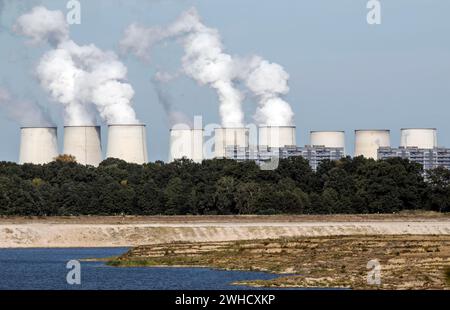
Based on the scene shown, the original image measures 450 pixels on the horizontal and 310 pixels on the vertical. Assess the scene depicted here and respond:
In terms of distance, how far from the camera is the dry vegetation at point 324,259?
2315 inches

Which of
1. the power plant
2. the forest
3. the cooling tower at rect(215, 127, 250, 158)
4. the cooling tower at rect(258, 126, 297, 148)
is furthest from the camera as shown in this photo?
Result: the cooling tower at rect(258, 126, 297, 148)

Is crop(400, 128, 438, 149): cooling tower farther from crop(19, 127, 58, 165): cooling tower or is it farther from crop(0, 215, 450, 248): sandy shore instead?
crop(0, 215, 450, 248): sandy shore

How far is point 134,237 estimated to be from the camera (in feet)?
342

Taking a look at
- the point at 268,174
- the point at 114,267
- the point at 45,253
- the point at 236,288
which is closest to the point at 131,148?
the point at 268,174

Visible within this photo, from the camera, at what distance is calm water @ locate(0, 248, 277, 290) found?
59.7m

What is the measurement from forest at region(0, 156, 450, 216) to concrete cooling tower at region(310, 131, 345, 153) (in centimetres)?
2075

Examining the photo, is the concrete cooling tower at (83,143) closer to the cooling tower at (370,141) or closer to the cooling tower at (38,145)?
the cooling tower at (38,145)

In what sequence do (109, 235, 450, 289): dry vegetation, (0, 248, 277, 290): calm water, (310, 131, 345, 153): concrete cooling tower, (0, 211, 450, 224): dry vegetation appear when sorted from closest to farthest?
(109, 235, 450, 289): dry vegetation < (0, 248, 277, 290): calm water < (0, 211, 450, 224): dry vegetation < (310, 131, 345, 153): concrete cooling tower

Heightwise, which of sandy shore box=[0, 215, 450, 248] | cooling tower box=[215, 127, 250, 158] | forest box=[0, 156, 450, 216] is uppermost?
cooling tower box=[215, 127, 250, 158]

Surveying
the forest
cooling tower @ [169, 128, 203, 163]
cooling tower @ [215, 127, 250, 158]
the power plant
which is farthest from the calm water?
cooling tower @ [215, 127, 250, 158]

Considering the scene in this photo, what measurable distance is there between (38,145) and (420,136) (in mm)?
54505

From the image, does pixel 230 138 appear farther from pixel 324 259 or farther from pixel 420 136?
pixel 324 259

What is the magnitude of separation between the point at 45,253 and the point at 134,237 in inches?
452

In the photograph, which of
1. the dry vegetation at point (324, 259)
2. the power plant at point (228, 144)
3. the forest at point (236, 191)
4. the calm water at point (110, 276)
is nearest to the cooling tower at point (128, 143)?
the power plant at point (228, 144)
